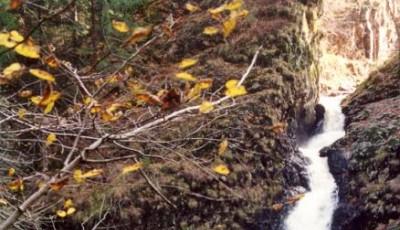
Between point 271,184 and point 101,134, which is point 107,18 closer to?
point 271,184

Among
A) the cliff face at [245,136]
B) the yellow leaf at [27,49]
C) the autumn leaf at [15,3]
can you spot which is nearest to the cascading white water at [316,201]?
the cliff face at [245,136]

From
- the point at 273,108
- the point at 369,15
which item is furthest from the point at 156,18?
the point at 369,15

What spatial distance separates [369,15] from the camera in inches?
720

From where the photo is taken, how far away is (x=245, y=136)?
994 cm

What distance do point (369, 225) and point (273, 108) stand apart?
10.8 feet

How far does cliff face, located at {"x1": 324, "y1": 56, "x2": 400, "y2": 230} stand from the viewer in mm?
8250

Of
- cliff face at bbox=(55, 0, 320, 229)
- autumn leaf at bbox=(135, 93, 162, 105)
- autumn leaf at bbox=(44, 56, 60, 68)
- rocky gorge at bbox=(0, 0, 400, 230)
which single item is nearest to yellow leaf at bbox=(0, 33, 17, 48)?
autumn leaf at bbox=(44, 56, 60, 68)

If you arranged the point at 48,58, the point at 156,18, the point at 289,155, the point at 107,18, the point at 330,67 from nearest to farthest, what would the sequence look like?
1. the point at 48,58
2. the point at 289,155
3. the point at 107,18
4. the point at 156,18
5. the point at 330,67

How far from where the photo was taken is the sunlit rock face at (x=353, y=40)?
1678 cm

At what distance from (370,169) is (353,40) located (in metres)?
9.70

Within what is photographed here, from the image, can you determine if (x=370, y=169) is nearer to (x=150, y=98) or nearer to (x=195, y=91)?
(x=195, y=91)

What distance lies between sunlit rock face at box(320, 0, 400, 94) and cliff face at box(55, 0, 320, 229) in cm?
369

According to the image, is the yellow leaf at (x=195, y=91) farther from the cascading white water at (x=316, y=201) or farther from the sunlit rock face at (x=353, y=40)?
the sunlit rock face at (x=353, y=40)

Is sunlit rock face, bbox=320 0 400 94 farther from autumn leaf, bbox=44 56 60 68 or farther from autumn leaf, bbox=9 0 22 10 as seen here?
autumn leaf, bbox=9 0 22 10
